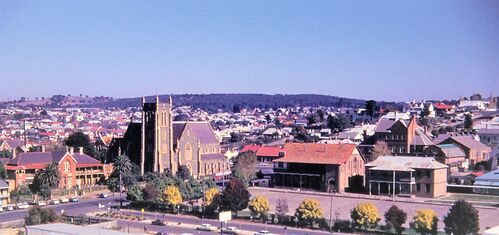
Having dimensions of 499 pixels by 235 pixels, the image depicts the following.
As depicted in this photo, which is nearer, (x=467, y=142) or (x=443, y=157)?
(x=443, y=157)

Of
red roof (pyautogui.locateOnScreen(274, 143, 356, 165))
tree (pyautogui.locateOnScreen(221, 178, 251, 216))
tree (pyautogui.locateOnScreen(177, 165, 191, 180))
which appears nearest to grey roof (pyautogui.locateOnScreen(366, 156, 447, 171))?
red roof (pyautogui.locateOnScreen(274, 143, 356, 165))

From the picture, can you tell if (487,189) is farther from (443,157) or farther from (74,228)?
(74,228)

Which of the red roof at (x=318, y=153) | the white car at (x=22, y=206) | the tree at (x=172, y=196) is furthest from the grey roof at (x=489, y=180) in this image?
the white car at (x=22, y=206)

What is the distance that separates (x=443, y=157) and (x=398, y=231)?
2546 cm

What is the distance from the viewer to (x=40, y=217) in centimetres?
3222

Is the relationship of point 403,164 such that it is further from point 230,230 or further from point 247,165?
point 230,230

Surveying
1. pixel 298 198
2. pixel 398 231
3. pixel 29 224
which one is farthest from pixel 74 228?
pixel 298 198

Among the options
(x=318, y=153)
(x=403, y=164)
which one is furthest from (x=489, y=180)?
(x=318, y=153)

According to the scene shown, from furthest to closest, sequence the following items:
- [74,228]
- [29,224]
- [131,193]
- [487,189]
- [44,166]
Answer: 1. [44,166]
2. [487,189]
3. [131,193]
4. [29,224]
5. [74,228]

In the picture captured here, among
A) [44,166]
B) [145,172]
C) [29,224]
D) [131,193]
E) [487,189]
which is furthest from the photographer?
[145,172]

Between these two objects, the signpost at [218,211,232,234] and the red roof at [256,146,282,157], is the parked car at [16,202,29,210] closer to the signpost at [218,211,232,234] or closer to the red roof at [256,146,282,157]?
the signpost at [218,211,232,234]

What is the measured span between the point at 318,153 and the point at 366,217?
16111 mm

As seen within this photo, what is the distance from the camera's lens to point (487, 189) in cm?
4269

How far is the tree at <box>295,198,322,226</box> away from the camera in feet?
105
